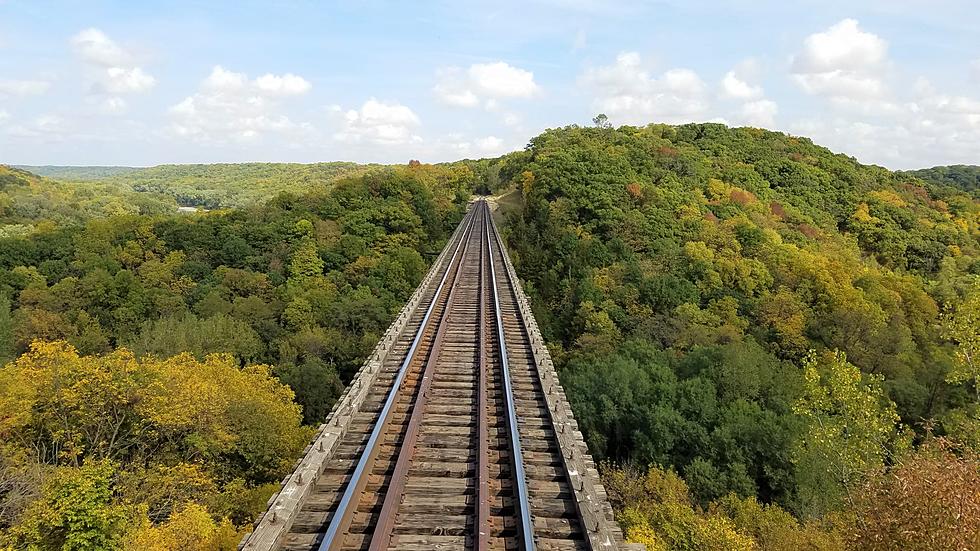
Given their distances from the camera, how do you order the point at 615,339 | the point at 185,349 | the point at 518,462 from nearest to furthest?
1. the point at 518,462
2. the point at 615,339
3. the point at 185,349

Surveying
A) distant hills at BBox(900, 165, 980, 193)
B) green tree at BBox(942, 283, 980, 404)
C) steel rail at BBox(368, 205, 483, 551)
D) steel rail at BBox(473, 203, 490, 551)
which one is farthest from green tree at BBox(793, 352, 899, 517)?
distant hills at BBox(900, 165, 980, 193)

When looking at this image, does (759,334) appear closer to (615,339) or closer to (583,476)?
(615,339)

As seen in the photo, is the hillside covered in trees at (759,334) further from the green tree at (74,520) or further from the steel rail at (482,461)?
the green tree at (74,520)

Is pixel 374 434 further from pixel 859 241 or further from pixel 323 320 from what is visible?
pixel 859 241

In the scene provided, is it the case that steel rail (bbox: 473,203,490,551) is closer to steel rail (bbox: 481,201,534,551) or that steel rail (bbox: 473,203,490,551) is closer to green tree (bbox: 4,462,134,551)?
steel rail (bbox: 481,201,534,551)

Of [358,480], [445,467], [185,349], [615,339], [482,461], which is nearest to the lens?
[358,480]

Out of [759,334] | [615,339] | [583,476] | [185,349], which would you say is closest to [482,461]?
[583,476]
